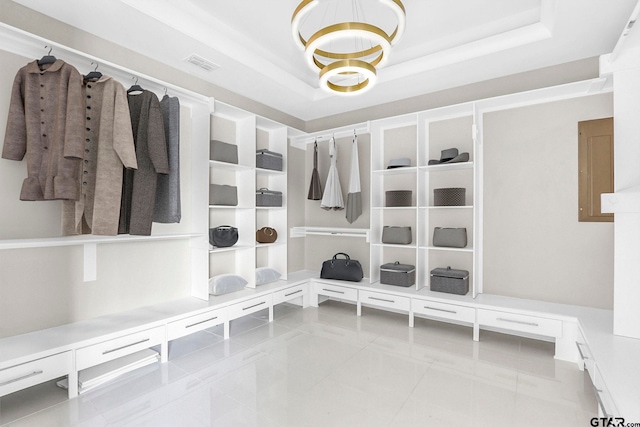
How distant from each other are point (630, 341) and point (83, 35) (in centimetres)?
454

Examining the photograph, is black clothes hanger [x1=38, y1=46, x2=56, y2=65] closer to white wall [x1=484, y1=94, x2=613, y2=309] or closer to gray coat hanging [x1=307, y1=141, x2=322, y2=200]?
gray coat hanging [x1=307, y1=141, x2=322, y2=200]

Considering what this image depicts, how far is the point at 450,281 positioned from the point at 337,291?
4.28 feet

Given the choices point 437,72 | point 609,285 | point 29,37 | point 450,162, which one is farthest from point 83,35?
point 609,285

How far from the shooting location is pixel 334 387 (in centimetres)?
225

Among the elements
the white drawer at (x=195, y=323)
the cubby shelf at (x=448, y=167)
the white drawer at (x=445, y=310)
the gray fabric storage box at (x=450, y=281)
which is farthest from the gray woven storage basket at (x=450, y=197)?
the white drawer at (x=195, y=323)

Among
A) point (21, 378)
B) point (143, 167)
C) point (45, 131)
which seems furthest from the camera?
point (143, 167)

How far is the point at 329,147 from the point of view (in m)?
4.27

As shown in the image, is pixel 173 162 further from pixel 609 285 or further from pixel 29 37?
pixel 609 285

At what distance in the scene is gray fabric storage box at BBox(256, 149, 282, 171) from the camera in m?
3.70

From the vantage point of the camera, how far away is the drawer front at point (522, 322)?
8.70ft

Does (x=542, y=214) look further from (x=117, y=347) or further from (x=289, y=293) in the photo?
(x=117, y=347)

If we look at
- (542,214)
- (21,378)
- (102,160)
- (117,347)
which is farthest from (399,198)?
(21,378)

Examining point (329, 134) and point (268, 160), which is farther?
point (329, 134)

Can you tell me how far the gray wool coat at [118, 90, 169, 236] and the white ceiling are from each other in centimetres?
59
